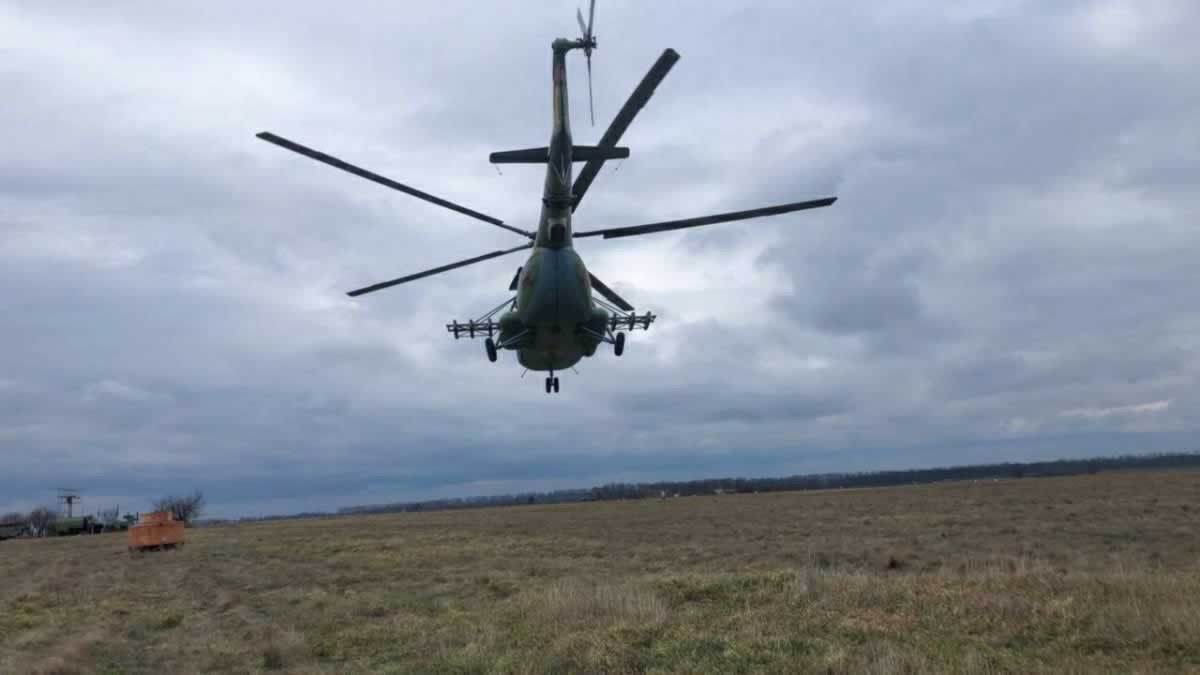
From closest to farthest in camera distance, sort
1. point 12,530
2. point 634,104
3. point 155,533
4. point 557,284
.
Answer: point 634,104, point 557,284, point 155,533, point 12,530

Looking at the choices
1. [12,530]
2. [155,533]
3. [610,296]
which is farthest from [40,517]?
[610,296]

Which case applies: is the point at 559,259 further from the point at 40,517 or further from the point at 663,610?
the point at 40,517

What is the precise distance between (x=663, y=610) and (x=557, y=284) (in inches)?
236

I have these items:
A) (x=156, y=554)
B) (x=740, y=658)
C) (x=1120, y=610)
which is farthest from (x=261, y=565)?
(x=1120, y=610)

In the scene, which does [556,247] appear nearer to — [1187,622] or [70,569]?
[1187,622]

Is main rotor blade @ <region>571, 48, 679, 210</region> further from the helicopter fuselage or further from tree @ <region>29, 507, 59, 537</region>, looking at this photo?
tree @ <region>29, 507, 59, 537</region>

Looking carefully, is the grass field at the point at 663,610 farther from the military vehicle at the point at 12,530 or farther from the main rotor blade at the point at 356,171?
the military vehicle at the point at 12,530

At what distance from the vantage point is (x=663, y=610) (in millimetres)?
17125

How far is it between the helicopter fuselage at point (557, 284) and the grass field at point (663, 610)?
15.9ft

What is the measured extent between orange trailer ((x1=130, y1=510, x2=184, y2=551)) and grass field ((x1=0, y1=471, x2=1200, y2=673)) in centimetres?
1080

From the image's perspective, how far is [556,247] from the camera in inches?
664

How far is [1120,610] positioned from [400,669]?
1048cm

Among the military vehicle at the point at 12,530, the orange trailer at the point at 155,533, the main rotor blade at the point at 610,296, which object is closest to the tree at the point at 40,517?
the military vehicle at the point at 12,530

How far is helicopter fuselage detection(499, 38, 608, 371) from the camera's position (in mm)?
15750
